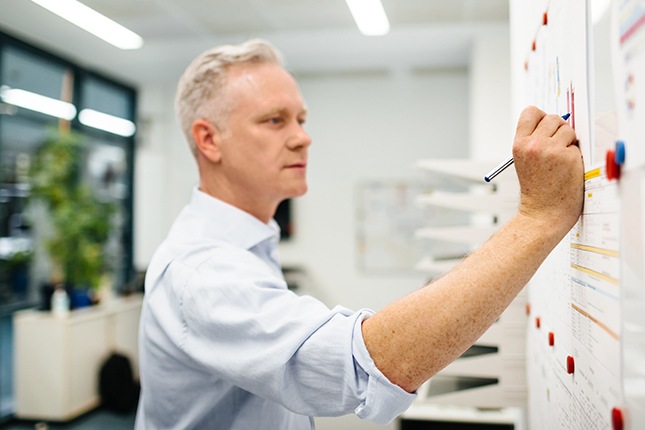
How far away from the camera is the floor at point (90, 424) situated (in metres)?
3.26

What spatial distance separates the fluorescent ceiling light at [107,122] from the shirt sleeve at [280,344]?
3853mm

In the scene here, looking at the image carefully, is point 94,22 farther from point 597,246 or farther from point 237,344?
point 597,246

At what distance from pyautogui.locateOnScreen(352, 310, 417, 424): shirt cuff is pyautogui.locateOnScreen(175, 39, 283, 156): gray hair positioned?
1.98 ft

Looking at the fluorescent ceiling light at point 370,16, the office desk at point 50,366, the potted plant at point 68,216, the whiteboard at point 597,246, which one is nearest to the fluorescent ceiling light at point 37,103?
the potted plant at point 68,216

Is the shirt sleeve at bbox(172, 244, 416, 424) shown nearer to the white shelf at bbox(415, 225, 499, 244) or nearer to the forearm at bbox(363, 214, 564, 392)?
the forearm at bbox(363, 214, 564, 392)

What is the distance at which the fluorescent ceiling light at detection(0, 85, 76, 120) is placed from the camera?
11.0ft

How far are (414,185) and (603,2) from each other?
408 cm

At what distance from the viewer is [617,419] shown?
53 cm

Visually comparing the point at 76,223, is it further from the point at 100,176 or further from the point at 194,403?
the point at 194,403

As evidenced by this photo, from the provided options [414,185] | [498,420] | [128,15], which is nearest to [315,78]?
[414,185]

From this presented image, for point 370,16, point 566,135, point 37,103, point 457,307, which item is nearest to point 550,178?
point 566,135

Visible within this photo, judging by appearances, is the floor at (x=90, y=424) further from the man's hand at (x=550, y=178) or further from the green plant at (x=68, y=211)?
the man's hand at (x=550, y=178)

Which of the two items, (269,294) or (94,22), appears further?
(94,22)

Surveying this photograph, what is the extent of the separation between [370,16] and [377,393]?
3065 mm
